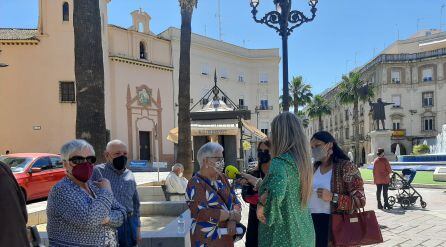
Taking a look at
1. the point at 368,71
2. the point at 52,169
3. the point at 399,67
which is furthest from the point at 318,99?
the point at 52,169

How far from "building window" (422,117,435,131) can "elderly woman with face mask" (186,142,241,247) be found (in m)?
59.6

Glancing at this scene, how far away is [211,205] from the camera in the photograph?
3.83 meters

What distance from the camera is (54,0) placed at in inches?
1153

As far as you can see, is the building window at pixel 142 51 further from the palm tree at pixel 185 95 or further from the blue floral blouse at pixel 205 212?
the blue floral blouse at pixel 205 212

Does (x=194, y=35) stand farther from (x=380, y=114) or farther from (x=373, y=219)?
(x=373, y=219)

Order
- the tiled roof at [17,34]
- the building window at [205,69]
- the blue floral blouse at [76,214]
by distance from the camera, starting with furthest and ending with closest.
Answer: the building window at [205,69]
the tiled roof at [17,34]
the blue floral blouse at [76,214]

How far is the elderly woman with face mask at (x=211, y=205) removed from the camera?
12.4ft

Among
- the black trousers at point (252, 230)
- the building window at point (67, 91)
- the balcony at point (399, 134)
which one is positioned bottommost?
the balcony at point (399, 134)

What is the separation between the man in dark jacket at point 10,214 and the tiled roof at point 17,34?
29.7 meters

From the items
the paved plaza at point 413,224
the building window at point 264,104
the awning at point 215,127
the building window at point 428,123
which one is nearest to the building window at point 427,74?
the building window at point 428,123

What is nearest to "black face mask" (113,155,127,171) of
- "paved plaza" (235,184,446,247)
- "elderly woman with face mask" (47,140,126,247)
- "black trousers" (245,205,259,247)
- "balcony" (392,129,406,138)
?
"elderly woman with face mask" (47,140,126,247)

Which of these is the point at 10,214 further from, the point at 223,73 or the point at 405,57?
the point at 405,57

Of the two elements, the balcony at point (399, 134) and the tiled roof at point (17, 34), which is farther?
the balcony at point (399, 134)

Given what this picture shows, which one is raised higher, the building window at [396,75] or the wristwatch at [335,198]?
the building window at [396,75]
